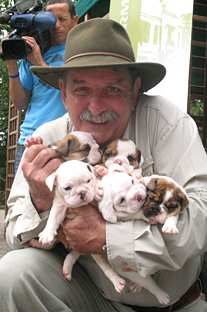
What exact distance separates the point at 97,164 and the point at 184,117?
1.85ft

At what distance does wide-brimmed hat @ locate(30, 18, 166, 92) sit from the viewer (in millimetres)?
1997

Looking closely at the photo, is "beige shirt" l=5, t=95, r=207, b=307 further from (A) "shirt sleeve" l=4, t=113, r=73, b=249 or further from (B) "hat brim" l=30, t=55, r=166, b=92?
A: (B) "hat brim" l=30, t=55, r=166, b=92

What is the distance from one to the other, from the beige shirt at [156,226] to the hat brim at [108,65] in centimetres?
12

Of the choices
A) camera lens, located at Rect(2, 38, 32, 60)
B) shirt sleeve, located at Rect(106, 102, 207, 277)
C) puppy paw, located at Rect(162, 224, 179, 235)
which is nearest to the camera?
puppy paw, located at Rect(162, 224, 179, 235)

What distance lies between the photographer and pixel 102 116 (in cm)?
205

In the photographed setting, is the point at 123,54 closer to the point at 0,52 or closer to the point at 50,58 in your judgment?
the point at 50,58

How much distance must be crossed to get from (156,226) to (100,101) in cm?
74

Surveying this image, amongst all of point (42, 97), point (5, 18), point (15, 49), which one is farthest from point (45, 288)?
point (5, 18)

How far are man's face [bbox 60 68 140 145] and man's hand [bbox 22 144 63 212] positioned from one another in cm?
28

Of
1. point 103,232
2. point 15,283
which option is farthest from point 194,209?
point 15,283

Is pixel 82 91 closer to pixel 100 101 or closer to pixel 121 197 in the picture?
pixel 100 101

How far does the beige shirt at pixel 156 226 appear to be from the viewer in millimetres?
1650

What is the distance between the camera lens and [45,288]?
5.96 ft

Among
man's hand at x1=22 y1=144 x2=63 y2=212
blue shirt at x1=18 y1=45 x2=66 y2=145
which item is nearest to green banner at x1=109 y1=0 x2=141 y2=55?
blue shirt at x1=18 y1=45 x2=66 y2=145
